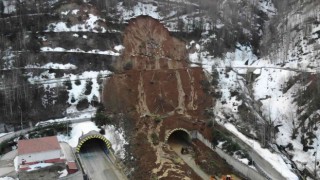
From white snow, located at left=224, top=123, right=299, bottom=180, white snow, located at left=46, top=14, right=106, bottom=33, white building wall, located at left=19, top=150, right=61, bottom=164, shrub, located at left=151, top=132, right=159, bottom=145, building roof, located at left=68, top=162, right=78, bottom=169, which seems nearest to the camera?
white building wall, located at left=19, top=150, right=61, bottom=164

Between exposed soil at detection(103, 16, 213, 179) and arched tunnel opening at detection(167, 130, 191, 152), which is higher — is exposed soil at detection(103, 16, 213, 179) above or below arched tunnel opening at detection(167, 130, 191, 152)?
above

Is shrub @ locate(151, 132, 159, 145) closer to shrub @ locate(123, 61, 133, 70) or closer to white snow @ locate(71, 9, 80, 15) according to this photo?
shrub @ locate(123, 61, 133, 70)

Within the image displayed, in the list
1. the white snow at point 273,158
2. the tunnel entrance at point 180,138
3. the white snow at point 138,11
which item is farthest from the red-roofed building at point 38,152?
the white snow at point 138,11

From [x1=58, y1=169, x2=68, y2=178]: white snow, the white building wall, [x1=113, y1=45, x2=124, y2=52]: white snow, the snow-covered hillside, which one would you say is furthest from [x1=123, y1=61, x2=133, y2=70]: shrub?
[x1=58, y1=169, x2=68, y2=178]: white snow

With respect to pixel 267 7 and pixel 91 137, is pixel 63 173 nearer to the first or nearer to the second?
pixel 91 137

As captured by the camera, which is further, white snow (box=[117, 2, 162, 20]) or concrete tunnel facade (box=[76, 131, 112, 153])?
white snow (box=[117, 2, 162, 20])

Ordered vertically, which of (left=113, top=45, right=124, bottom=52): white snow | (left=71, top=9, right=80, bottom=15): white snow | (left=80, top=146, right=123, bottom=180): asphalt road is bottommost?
(left=80, top=146, right=123, bottom=180): asphalt road

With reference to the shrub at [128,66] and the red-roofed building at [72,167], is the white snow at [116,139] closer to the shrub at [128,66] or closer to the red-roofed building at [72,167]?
the red-roofed building at [72,167]

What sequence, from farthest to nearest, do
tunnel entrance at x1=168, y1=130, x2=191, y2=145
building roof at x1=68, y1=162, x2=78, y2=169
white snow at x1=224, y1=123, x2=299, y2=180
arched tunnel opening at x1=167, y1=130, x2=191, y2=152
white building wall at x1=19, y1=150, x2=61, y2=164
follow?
tunnel entrance at x1=168, y1=130, x2=191, y2=145 < arched tunnel opening at x1=167, y1=130, x2=191, y2=152 < white snow at x1=224, y1=123, x2=299, y2=180 < building roof at x1=68, y1=162, x2=78, y2=169 < white building wall at x1=19, y1=150, x2=61, y2=164
